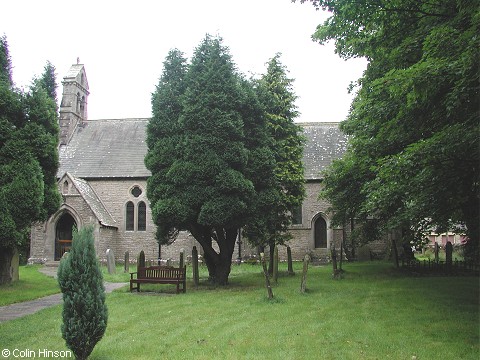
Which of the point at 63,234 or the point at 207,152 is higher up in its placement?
the point at 207,152

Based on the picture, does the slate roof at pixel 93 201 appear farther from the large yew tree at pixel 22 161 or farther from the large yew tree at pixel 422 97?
the large yew tree at pixel 422 97

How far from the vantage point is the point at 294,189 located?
21656 mm

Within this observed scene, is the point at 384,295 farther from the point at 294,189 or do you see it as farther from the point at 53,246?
the point at 53,246

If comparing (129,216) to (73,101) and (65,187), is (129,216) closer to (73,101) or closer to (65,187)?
(65,187)

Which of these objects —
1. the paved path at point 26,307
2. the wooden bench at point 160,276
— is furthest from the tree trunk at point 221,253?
the paved path at point 26,307

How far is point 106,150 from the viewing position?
3253 centimetres

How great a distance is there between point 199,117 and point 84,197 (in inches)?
571

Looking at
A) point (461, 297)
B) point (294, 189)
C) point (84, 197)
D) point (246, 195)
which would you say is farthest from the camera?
point (84, 197)

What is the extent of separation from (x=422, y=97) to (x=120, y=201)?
2528 cm

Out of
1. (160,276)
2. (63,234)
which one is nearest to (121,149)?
(63,234)

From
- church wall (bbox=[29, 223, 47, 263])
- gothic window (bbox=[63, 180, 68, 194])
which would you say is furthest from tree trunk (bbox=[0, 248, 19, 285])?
church wall (bbox=[29, 223, 47, 263])

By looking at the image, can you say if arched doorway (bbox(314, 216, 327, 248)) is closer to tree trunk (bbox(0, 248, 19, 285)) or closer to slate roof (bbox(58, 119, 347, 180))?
slate roof (bbox(58, 119, 347, 180))

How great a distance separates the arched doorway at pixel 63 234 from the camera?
28.3m

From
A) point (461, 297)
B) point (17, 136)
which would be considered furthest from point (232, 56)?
point (461, 297)
